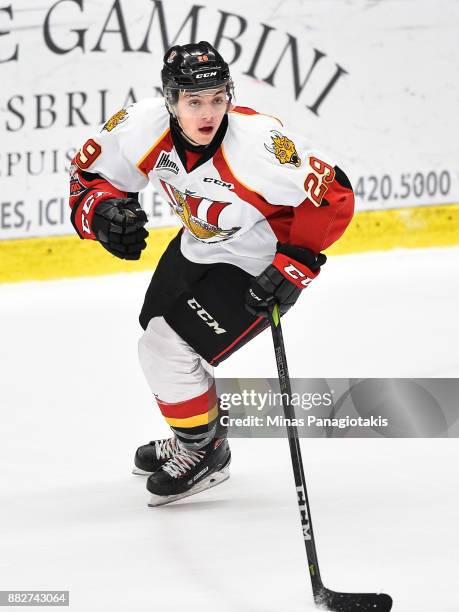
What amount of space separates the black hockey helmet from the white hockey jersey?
0.13 metres

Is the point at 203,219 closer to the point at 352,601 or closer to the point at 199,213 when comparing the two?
the point at 199,213

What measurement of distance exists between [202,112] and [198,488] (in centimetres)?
96

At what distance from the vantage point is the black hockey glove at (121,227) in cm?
278

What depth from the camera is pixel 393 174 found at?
562cm

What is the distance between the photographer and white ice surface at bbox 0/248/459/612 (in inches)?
91.3

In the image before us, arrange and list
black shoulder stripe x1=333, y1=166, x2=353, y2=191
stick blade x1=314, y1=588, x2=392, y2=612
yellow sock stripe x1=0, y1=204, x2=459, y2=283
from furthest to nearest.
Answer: yellow sock stripe x1=0, y1=204, x2=459, y2=283
black shoulder stripe x1=333, y1=166, x2=353, y2=191
stick blade x1=314, y1=588, x2=392, y2=612

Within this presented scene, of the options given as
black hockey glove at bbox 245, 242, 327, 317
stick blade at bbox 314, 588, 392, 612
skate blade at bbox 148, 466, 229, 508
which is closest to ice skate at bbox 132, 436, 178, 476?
skate blade at bbox 148, 466, 229, 508

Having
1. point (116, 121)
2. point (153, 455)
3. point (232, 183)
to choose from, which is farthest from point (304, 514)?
point (116, 121)

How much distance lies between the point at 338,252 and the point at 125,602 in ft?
11.6

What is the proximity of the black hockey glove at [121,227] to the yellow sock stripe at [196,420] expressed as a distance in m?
0.46

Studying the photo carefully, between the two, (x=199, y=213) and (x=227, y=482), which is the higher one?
(x=199, y=213)

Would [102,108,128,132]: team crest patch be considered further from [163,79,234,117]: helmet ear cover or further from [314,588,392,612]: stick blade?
[314,588,392,612]: stick blade

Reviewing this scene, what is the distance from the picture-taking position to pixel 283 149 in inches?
108

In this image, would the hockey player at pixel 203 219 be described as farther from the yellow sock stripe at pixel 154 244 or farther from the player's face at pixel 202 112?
the yellow sock stripe at pixel 154 244
